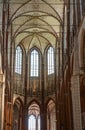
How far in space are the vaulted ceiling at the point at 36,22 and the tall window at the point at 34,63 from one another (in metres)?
1.05

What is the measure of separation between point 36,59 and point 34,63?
65 centimetres

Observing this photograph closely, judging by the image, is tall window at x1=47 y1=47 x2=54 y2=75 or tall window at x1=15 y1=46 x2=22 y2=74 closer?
tall window at x1=15 y1=46 x2=22 y2=74

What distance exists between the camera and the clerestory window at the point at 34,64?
160 feet

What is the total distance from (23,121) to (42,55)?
32.0 ft

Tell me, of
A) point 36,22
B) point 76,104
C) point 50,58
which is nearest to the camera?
point 76,104

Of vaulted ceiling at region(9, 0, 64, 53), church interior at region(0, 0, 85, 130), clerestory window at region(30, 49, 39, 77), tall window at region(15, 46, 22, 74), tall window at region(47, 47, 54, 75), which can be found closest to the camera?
church interior at region(0, 0, 85, 130)

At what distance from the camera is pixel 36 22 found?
43312 millimetres

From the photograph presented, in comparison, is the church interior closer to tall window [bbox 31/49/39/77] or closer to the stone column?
tall window [bbox 31/49/39/77]

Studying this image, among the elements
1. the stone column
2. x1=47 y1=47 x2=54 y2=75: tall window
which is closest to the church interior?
x1=47 y1=47 x2=54 y2=75: tall window

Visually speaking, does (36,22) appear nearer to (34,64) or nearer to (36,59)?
(36,59)

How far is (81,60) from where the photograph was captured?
2502 centimetres

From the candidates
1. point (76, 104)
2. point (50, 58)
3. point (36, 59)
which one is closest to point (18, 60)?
point (36, 59)

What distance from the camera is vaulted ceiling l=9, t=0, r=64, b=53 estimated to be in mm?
38688

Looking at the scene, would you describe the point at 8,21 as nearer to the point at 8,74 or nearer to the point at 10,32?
the point at 10,32
